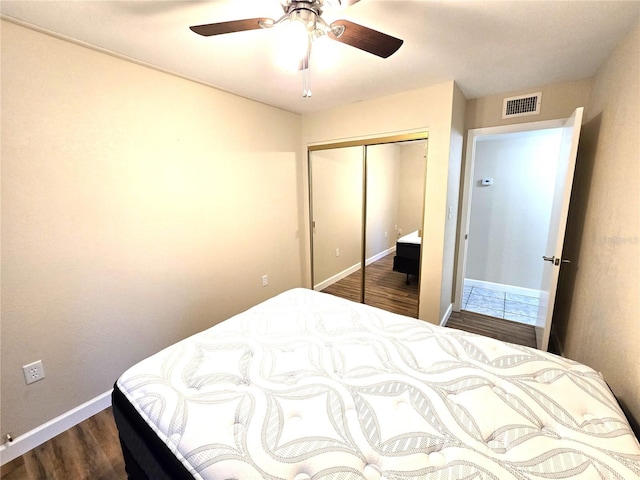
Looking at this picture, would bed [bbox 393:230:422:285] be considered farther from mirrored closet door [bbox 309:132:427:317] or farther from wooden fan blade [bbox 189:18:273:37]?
wooden fan blade [bbox 189:18:273:37]

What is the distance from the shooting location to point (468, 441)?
2.89 feet

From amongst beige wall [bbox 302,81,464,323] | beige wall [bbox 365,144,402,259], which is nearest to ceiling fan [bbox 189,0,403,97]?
beige wall [bbox 302,81,464,323]

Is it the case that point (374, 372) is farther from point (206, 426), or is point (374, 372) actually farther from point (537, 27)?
point (537, 27)

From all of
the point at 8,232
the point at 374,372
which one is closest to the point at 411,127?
the point at 374,372

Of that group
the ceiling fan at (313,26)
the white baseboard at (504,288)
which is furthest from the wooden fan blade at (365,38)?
the white baseboard at (504,288)

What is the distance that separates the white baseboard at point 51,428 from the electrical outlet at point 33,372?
0.30m

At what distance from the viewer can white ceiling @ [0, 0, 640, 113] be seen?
4.10 ft

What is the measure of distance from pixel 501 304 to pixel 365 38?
11.1ft

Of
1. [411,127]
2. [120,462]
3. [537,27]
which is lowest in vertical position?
[120,462]

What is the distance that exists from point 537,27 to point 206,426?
2359 mm

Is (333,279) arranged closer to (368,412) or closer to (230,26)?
(368,412)

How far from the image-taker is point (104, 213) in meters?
1.70

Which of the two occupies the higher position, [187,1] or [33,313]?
[187,1]

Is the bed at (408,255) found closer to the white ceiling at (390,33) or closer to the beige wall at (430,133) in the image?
the beige wall at (430,133)
